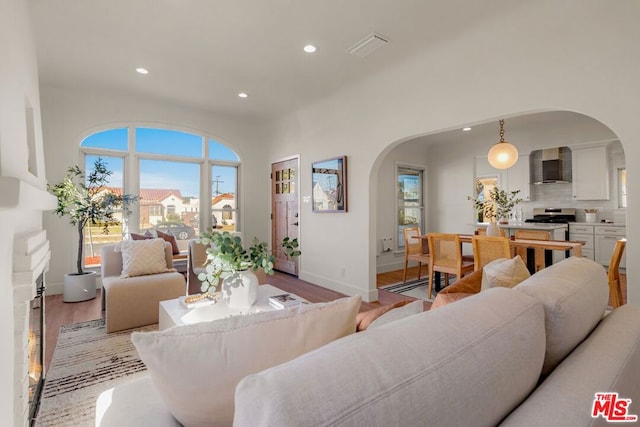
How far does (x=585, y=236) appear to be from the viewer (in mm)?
5395

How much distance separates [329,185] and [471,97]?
2210 millimetres

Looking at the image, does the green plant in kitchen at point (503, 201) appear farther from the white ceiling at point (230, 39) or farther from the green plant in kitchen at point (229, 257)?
the green plant in kitchen at point (229, 257)

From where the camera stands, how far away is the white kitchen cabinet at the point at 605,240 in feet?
16.7

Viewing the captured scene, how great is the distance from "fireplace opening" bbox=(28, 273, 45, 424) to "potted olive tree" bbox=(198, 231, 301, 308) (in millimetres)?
944

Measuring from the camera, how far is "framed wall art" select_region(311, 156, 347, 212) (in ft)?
14.5

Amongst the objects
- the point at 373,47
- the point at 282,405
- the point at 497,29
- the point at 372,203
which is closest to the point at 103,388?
the point at 282,405

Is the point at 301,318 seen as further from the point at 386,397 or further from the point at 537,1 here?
the point at 537,1

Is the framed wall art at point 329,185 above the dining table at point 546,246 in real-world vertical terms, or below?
above

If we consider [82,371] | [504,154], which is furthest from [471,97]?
[82,371]

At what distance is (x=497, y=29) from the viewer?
111 inches

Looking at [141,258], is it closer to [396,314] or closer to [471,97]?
[396,314]

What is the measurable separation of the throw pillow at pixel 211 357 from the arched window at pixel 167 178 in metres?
4.60

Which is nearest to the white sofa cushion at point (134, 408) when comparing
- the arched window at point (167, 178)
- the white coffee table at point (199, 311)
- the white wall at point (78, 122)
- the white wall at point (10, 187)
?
the white wall at point (10, 187)

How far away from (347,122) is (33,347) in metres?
3.89
